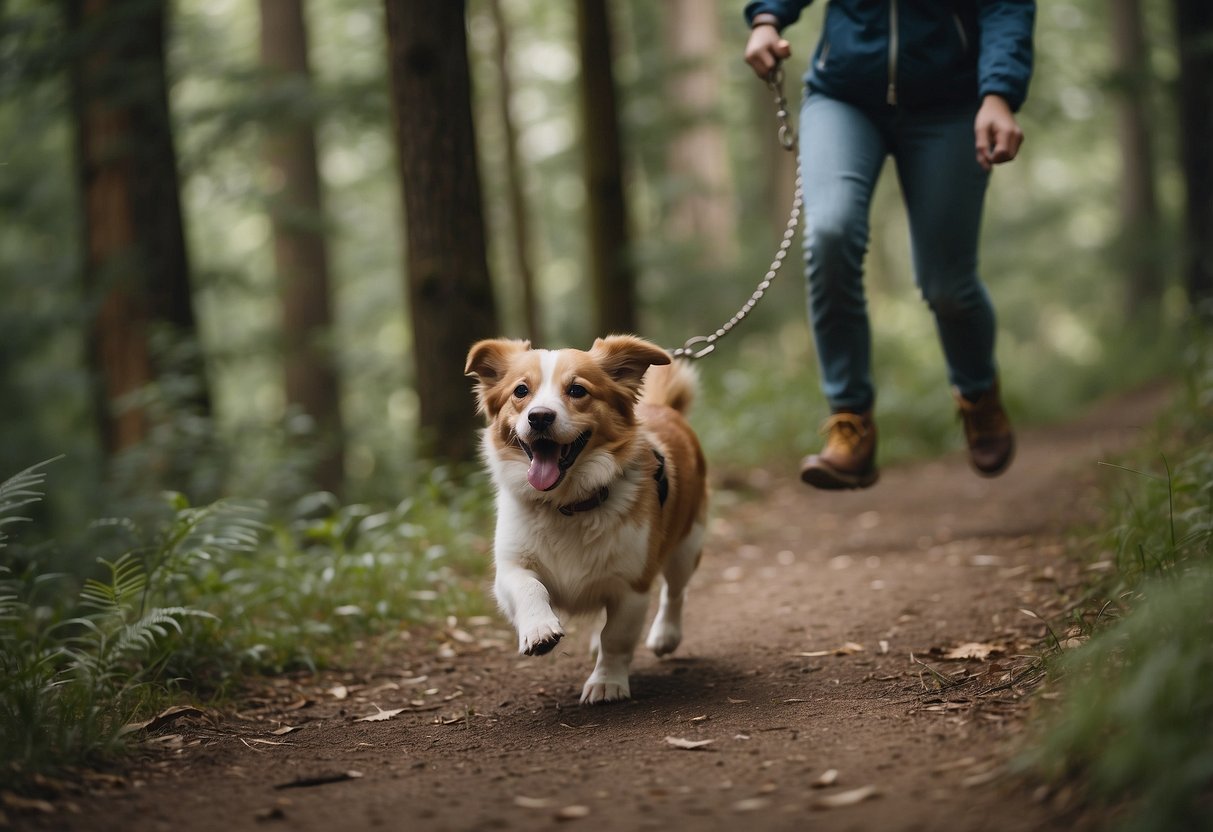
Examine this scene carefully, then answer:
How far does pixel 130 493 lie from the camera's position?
25.5 feet

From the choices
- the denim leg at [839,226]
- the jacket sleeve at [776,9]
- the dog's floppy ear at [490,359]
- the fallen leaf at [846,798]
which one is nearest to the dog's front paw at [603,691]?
the dog's floppy ear at [490,359]

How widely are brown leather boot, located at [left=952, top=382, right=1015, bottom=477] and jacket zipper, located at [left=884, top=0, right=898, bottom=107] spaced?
1452mm

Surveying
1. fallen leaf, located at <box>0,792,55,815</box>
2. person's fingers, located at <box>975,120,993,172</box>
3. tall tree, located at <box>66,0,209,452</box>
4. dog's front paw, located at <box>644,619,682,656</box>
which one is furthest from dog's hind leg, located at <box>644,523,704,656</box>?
tall tree, located at <box>66,0,209,452</box>

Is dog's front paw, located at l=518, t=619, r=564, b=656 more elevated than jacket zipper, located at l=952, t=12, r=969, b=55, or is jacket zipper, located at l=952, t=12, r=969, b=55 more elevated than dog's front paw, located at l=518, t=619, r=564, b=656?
jacket zipper, located at l=952, t=12, r=969, b=55

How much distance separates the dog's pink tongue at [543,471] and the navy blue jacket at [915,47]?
2.03 metres

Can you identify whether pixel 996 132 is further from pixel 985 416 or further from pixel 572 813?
pixel 572 813

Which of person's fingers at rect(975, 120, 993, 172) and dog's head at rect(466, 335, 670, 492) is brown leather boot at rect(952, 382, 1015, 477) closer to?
person's fingers at rect(975, 120, 993, 172)

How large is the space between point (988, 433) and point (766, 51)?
2057 millimetres

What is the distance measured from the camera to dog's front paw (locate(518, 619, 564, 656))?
11.0 ft

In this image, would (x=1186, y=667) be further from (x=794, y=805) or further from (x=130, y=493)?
(x=130, y=493)

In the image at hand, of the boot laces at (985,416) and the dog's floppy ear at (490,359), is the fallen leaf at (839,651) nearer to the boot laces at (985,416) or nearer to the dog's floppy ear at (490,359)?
the boot laces at (985,416)

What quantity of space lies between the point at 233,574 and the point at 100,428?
5.64 meters

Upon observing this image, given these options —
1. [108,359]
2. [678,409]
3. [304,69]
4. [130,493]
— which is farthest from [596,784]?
[304,69]

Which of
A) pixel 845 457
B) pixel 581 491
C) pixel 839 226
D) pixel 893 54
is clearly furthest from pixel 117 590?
pixel 893 54
